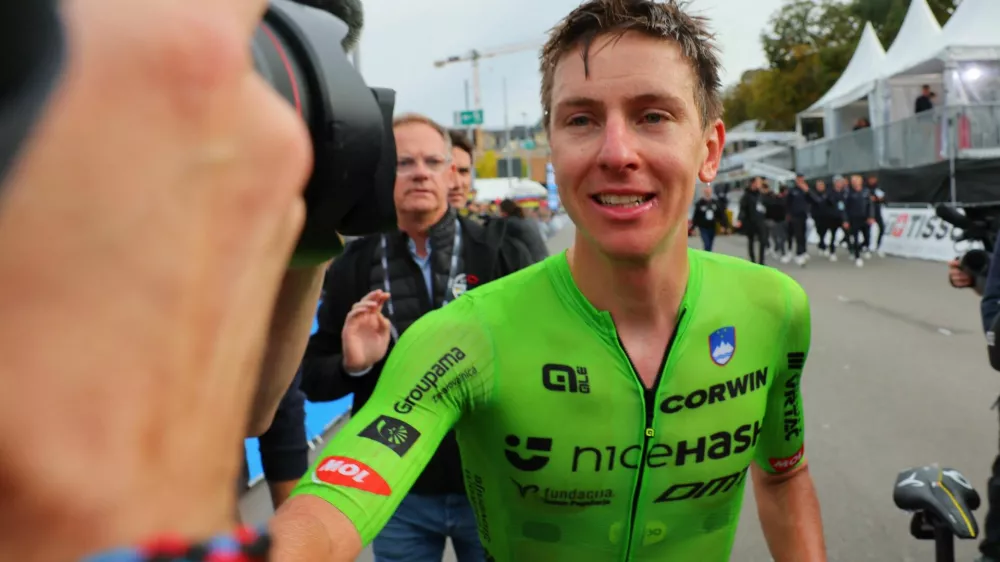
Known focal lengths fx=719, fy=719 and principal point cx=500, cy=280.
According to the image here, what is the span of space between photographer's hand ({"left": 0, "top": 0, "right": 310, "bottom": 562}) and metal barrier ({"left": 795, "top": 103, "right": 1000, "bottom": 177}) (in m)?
18.5

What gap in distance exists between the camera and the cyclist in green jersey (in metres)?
1.77

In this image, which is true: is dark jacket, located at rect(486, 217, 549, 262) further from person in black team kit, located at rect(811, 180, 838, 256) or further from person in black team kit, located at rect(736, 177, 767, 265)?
person in black team kit, located at rect(811, 180, 838, 256)

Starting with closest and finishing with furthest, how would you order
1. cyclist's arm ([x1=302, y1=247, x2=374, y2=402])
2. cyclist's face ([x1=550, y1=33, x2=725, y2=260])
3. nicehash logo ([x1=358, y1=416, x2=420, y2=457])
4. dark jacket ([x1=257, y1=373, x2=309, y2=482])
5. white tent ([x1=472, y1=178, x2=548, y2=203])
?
1. nicehash logo ([x1=358, y1=416, x2=420, y2=457])
2. cyclist's face ([x1=550, y1=33, x2=725, y2=260])
3. cyclist's arm ([x1=302, y1=247, x2=374, y2=402])
4. dark jacket ([x1=257, y1=373, x2=309, y2=482])
5. white tent ([x1=472, y1=178, x2=548, y2=203])

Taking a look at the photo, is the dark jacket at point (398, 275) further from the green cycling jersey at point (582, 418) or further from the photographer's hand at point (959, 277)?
the photographer's hand at point (959, 277)

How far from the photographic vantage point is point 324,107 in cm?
66

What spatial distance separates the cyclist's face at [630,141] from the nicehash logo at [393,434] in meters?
0.66

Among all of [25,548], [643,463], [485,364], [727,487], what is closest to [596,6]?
[485,364]

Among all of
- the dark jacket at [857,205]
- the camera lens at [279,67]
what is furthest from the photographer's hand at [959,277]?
the dark jacket at [857,205]

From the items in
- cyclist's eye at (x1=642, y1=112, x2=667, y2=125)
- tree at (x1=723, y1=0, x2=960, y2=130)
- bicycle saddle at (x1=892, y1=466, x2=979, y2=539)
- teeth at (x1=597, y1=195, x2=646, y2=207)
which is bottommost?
bicycle saddle at (x1=892, y1=466, x2=979, y2=539)

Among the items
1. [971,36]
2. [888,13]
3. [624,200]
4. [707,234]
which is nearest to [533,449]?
[624,200]

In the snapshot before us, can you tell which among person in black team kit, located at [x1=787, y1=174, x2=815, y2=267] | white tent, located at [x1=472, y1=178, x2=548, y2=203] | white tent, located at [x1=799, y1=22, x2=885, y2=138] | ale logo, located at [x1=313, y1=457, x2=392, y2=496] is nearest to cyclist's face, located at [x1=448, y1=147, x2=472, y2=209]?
ale logo, located at [x1=313, y1=457, x2=392, y2=496]

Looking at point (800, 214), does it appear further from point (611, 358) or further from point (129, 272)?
point (129, 272)

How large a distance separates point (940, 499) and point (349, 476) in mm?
1824

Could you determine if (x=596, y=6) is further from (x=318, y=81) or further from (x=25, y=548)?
(x=25, y=548)
